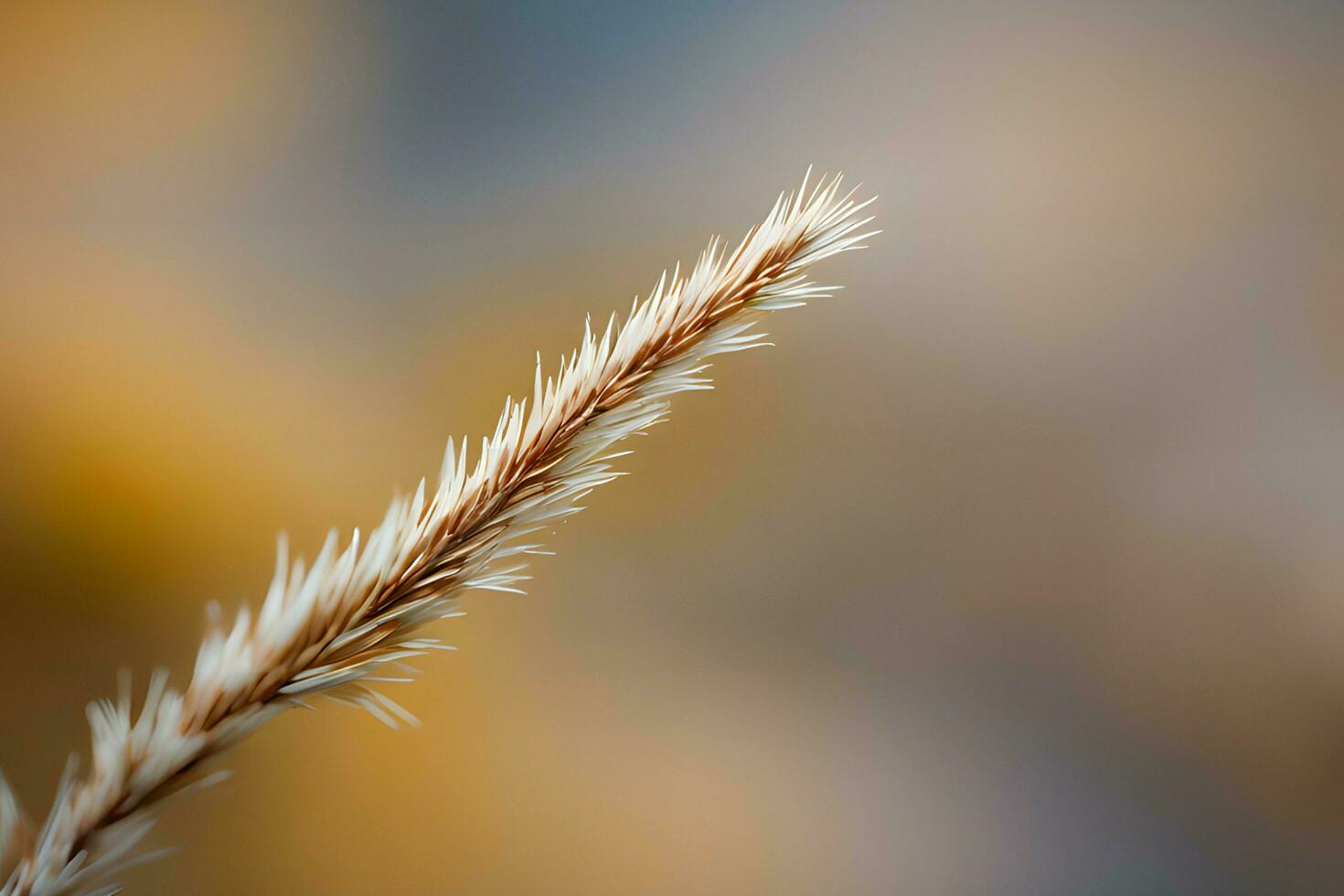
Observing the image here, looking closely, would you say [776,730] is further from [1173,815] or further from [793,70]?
[793,70]

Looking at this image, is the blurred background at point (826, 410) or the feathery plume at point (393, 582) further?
the blurred background at point (826, 410)

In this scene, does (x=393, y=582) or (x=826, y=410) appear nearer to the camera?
(x=393, y=582)

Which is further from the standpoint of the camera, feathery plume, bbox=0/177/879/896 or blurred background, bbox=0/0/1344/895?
blurred background, bbox=0/0/1344/895

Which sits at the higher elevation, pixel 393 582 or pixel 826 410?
pixel 826 410

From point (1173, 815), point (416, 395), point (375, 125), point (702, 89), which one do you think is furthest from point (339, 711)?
point (1173, 815)
